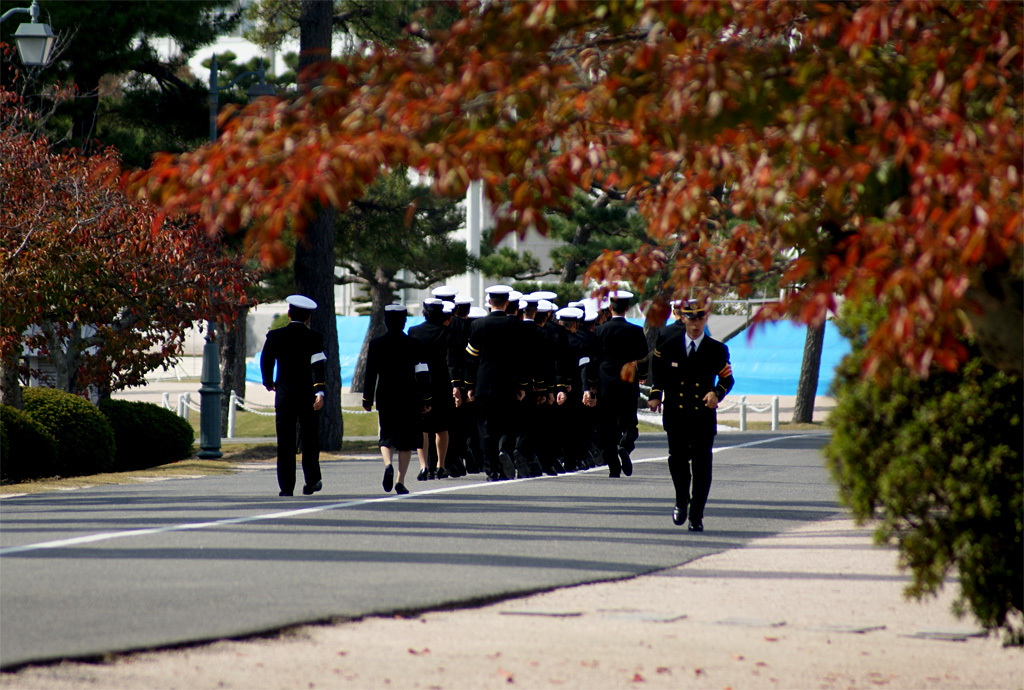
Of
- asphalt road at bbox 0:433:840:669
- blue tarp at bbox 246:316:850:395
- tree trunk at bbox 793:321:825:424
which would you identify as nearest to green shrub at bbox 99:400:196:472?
asphalt road at bbox 0:433:840:669

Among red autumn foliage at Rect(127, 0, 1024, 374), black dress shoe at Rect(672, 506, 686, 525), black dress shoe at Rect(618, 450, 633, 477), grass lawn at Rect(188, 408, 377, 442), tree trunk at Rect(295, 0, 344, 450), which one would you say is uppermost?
A: tree trunk at Rect(295, 0, 344, 450)

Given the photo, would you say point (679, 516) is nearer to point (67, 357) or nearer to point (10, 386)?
point (10, 386)

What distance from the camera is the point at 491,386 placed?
1516 centimetres

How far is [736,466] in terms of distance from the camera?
1845 centimetres

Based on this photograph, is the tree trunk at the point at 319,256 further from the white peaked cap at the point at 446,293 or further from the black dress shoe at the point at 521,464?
the black dress shoe at the point at 521,464

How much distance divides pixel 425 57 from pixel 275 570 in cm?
443

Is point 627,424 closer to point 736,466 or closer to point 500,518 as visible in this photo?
point 736,466

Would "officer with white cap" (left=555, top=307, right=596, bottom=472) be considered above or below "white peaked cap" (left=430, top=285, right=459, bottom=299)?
below

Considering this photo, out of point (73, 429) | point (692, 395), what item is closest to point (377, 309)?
point (73, 429)

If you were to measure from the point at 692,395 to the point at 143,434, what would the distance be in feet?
36.9

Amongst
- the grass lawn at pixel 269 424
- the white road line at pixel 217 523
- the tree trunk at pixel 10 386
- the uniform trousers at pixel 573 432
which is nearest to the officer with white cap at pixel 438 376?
the white road line at pixel 217 523

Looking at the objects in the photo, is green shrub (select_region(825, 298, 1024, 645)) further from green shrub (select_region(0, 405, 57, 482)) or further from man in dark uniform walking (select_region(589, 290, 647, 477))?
green shrub (select_region(0, 405, 57, 482))

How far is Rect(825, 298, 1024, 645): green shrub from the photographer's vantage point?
5.96 m

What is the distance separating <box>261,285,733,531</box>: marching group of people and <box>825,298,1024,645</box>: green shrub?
5009mm
